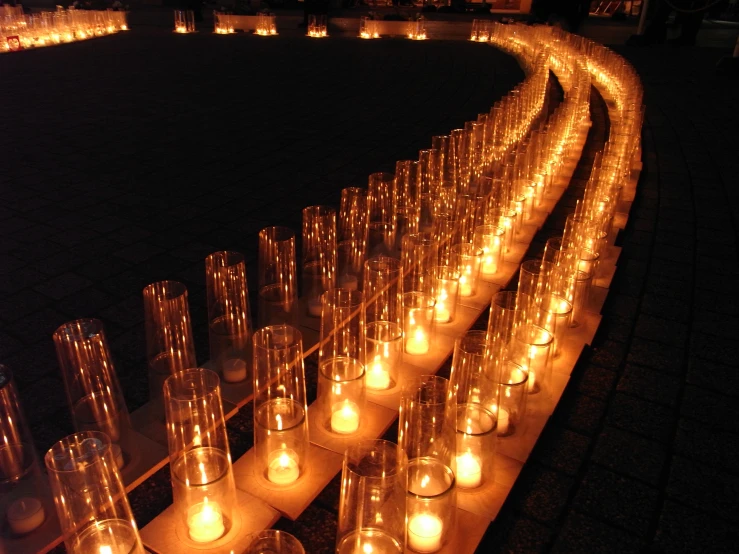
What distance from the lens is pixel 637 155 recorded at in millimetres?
6637

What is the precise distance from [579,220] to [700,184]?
11.2 feet

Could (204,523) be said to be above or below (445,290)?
below

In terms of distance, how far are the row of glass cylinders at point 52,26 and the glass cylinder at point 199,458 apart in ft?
49.4

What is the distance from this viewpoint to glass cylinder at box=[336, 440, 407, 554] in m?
1.83

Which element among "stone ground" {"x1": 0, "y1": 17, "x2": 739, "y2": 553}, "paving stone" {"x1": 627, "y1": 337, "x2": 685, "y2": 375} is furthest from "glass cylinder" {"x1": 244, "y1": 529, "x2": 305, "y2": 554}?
"paving stone" {"x1": 627, "y1": 337, "x2": 685, "y2": 375}

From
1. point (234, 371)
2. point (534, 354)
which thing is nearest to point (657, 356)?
point (534, 354)

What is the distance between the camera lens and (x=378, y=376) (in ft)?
9.17

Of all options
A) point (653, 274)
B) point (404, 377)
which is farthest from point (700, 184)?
point (404, 377)

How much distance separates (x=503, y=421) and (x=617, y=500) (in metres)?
0.53

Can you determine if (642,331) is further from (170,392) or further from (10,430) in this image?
(10,430)

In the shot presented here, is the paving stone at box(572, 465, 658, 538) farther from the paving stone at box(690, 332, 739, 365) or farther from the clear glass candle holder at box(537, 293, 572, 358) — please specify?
the paving stone at box(690, 332, 739, 365)

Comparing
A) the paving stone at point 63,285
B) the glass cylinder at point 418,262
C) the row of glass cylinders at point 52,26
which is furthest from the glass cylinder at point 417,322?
the row of glass cylinders at point 52,26

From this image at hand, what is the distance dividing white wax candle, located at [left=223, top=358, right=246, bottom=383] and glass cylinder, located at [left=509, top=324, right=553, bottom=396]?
1279 millimetres

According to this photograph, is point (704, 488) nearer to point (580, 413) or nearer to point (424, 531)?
point (580, 413)
